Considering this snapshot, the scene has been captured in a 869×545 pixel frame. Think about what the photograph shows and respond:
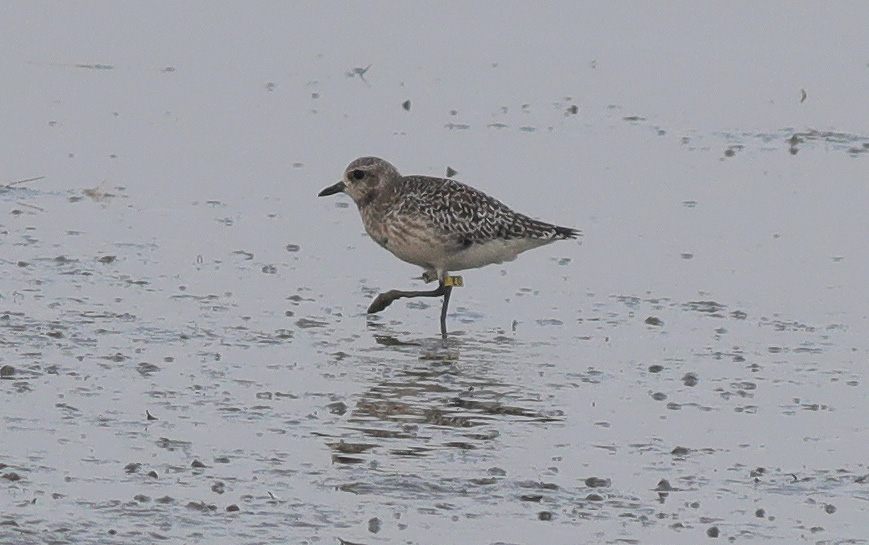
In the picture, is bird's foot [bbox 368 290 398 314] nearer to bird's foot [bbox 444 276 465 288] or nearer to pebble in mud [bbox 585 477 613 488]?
bird's foot [bbox 444 276 465 288]

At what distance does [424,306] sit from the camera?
46.3 feet

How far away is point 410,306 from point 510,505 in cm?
516

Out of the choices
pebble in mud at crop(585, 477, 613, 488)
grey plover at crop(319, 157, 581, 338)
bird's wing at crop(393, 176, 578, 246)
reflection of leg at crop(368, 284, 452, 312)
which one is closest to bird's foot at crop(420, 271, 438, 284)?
grey plover at crop(319, 157, 581, 338)

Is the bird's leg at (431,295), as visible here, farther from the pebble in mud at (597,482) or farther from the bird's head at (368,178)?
the pebble in mud at (597,482)

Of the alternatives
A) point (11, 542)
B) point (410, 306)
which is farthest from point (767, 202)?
point (11, 542)

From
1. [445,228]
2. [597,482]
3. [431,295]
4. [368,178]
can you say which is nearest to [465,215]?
[445,228]

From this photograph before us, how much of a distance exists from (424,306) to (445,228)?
2.21ft

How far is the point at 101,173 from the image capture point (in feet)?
56.2

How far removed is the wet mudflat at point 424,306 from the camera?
9016 millimetres

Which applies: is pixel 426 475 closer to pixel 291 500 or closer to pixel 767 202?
pixel 291 500

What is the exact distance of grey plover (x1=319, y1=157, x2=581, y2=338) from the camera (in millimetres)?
13773

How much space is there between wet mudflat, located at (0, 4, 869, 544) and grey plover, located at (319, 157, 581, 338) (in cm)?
37

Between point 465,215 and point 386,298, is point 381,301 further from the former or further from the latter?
point 465,215

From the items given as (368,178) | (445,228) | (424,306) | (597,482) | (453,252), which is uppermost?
(368,178)
